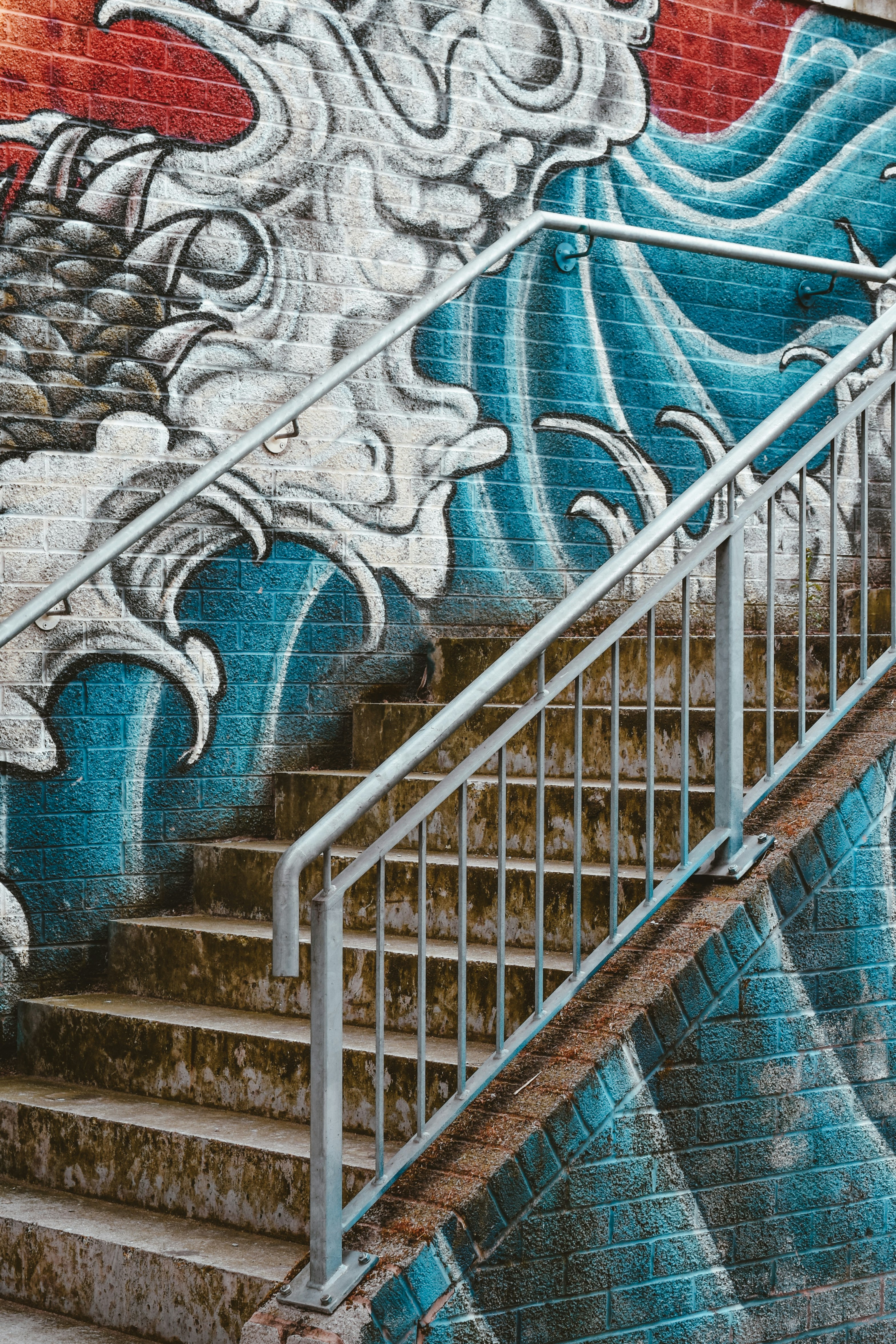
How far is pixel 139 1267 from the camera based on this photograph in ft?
11.6

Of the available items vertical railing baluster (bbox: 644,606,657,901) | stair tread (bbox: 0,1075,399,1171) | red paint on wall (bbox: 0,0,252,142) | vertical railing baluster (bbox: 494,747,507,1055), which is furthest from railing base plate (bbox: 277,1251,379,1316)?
red paint on wall (bbox: 0,0,252,142)

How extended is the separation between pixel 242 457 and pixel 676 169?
109 inches

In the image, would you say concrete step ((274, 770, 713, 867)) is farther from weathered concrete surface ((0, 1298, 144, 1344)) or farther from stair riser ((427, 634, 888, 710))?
weathered concrete surface ((0, 1298, 144, 1344))

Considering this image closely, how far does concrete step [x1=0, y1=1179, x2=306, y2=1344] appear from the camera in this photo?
11.0ft

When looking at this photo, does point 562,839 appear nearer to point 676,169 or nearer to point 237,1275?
point 237,1275

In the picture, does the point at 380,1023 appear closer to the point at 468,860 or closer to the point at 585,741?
the point at 468,860

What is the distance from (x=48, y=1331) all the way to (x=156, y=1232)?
0.31m

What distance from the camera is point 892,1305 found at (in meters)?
4.02

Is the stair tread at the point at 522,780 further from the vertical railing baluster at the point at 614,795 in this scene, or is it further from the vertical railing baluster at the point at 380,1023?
the vertical railing baluster at the point at 380,1023

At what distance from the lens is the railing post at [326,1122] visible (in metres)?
3.02

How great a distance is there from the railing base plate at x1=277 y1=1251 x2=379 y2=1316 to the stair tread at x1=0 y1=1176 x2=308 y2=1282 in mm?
65

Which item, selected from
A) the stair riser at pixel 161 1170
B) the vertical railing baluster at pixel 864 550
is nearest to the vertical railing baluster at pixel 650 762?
the vertical railing baluster at pixel 864 550

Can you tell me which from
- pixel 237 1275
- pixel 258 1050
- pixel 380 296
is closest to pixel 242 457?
pixel 380 296

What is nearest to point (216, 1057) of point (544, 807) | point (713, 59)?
point (544, 807)
